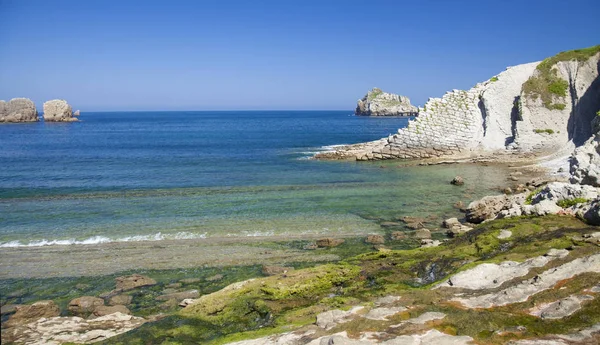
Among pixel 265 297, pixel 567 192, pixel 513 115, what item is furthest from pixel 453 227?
pixel 513 115

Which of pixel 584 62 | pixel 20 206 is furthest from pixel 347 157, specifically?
pixel 20 206

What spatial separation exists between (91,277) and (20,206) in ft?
61.8

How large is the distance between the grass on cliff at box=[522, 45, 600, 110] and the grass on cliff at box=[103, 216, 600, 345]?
41.5 meters

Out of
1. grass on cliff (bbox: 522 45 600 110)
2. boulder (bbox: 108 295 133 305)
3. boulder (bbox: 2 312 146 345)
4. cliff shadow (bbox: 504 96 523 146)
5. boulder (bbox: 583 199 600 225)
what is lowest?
boulder (bbox: 108 295 133 305)

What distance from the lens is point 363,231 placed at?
25.1 meters

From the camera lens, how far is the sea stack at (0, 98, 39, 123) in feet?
529

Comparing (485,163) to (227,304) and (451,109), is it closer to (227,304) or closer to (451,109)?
(451,109)

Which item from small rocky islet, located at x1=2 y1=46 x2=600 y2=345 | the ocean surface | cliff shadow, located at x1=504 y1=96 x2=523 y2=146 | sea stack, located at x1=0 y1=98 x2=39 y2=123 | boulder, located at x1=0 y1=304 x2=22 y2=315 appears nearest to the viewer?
small rocky islet, located at x1=2 y1=46 x2=600 y2=345

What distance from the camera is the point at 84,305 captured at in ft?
52.7

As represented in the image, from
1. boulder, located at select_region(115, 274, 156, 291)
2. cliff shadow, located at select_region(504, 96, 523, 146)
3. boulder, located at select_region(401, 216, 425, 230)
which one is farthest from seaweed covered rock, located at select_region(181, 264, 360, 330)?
cliff shadow, located at select_region(504, 96, 523, 146)

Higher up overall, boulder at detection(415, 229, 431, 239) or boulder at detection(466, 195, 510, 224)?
boulder at detection(466, 195, 510, 224)

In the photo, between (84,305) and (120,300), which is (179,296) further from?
(84,305)

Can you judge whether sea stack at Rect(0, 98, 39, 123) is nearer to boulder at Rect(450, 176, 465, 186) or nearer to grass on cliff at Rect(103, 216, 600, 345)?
boulder at Rect(450, 176, 465, 186)

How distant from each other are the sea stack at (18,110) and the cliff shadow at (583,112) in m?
181
